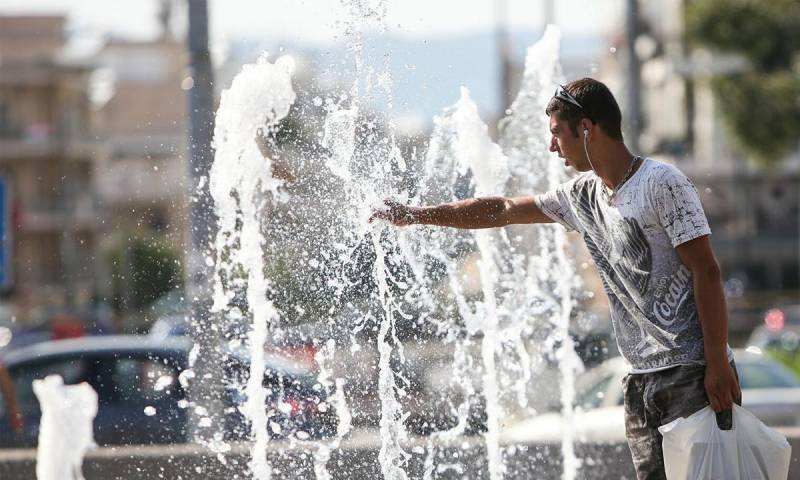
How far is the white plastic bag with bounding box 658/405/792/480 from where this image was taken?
326 centimetres

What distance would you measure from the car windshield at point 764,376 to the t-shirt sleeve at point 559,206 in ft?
18.0

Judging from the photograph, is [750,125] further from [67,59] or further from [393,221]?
[67,59]

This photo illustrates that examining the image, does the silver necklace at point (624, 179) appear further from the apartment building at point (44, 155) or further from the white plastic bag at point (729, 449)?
the apartment building at point (44, 155)

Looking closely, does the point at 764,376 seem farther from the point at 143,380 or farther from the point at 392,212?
the point at 392,212

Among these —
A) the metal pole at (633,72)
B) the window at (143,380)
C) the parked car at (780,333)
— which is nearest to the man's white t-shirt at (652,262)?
the window at (143,380)

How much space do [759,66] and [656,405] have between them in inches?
1002

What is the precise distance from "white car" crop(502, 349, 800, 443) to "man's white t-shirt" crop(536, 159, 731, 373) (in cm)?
227

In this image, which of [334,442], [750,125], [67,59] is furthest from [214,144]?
[67,59]

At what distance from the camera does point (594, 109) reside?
3.47 metres

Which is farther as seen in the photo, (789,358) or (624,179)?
(789,358)

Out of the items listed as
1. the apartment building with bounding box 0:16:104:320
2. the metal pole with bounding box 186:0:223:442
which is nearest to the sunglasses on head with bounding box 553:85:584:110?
the metal pole with bounding box 186:0:223:442

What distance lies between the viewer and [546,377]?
A: 6391mm

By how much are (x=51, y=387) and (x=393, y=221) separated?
243 centimetres

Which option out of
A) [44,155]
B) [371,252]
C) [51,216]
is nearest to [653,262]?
[371,252]
